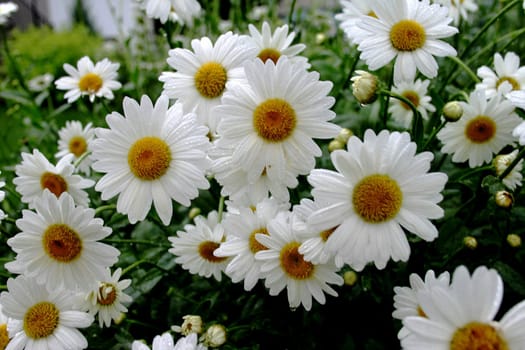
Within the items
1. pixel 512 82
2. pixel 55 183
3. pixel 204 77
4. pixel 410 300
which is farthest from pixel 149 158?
pixel 512 82

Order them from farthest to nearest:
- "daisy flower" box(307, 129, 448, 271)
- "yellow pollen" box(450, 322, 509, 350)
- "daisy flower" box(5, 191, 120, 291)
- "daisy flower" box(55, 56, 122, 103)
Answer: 1. "daisy flower" box(55, 56, 122, 103)
2. "daisy flower" box(5, 191, 120, 291)
3. "daisy flower" box(307, 129, 448, 271)
4. "yellow pollen" box(450, 322, 509, 350)

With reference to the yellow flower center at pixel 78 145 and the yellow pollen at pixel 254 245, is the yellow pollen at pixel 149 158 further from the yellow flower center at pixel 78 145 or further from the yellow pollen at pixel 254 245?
the yellow flower center at pixel 78 145

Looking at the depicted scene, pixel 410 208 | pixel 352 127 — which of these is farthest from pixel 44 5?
pixel 410 208

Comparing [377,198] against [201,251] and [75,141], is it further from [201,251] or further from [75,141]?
[75,141]

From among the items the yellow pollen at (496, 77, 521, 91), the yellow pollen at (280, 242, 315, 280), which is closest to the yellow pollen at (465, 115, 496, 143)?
the yellow pollen at (496, 77, 521, 91)

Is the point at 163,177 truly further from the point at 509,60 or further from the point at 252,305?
the point at 509,60

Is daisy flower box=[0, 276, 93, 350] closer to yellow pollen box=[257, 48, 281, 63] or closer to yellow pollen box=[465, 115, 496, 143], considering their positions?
yellow pollen box=[257, 48, 281, 63]
